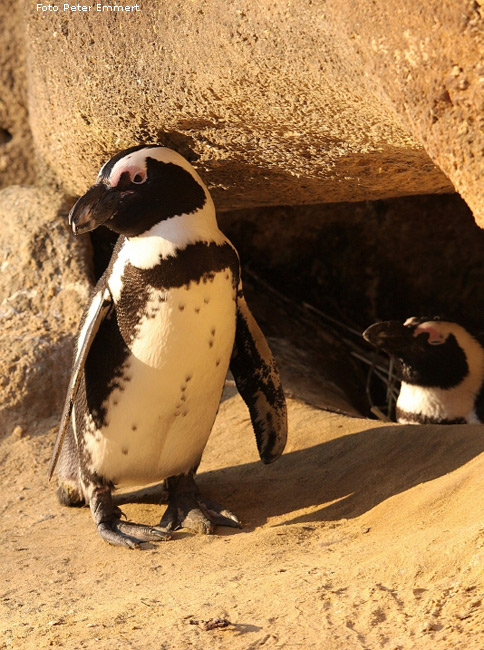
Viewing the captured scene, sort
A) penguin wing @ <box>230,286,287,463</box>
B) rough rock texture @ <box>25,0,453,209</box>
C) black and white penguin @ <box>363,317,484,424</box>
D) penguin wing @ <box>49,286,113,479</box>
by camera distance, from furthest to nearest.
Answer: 1. black and white penguin @ <box>363,317,484,424</box>
2. penguin wing @ <box>230,286,287,463</box>
3. penguin wing @ <box>49,286,113,479</box>
4. rough rock texture @ <box>25,0,453,209</box>

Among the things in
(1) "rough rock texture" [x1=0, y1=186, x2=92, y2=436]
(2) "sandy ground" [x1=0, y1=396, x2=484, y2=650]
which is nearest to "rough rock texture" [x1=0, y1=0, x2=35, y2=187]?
(1) "rough rock texture" [x1=0, y1=186, x2=92, y2=436]

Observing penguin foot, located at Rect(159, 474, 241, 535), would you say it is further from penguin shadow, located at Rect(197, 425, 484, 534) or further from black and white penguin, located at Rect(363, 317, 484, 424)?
black and white penguin, located at Rect(363, 317, 484, 424)

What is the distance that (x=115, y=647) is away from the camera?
71.4 inches

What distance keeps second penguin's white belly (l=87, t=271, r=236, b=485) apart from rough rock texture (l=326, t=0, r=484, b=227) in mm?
800

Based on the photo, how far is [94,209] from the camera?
250 cm

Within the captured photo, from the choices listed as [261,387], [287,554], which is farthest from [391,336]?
[287,554]

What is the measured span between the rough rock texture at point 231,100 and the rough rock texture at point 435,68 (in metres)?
0.06

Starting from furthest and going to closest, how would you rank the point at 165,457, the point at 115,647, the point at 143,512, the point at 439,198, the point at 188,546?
1. the point at 439,198
2. the point at 143,512
3. the point at 165,457
4. the point at 188,546
5. the point at 115,647

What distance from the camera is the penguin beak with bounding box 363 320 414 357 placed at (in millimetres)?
3814

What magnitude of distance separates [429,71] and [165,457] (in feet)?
4.51

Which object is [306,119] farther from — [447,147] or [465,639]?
[465,639]

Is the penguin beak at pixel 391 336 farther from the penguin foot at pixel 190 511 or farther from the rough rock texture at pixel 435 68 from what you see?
the rough rock texture at pixel 435 68

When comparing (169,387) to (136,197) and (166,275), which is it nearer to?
(166,275)

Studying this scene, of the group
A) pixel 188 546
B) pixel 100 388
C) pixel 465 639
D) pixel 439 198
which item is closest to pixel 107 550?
pixel 188 546
